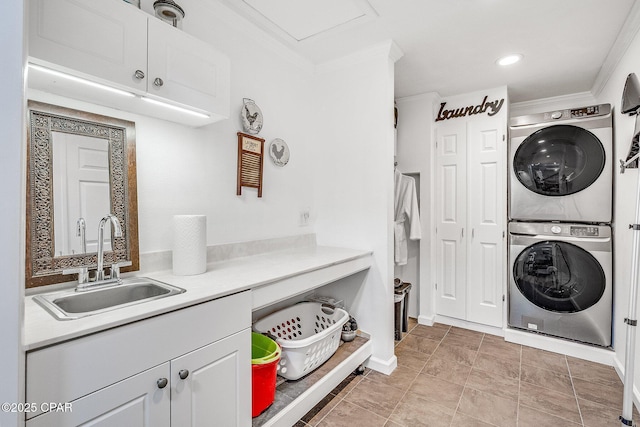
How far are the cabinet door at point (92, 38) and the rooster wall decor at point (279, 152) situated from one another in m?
1.10

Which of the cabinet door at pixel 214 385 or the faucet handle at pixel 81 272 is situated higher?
the faucet handle at pixel 81 272

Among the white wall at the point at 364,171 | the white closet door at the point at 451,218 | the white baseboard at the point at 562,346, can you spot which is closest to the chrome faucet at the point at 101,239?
the white wall at the point at 364,171

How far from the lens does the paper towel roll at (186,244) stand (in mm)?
1568

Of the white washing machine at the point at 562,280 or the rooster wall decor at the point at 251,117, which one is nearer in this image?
the rooster wall decor at the point at 251,117

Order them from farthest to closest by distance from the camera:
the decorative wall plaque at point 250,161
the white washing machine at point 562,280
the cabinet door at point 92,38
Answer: the white washing machine at point 562,280 → the decorative wall plaque at point 250,161 → the cabinet door at point 92,38

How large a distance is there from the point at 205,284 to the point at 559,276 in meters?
2.99

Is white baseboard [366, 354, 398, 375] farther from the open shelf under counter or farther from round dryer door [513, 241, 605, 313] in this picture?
round dryer door [513, 241, 605, 313]

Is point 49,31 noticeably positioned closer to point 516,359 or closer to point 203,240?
point 203,240

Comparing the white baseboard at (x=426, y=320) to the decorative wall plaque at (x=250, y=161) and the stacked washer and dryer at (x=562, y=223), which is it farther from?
the decorative wall plaque at (x=250, y=161)

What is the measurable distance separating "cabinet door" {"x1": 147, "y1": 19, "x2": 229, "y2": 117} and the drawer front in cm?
96

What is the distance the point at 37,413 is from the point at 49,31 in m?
1.19

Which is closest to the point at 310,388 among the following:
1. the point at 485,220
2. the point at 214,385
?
the point at 214,385

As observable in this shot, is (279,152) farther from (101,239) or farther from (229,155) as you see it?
(101,239)

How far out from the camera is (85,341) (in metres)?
0.90
